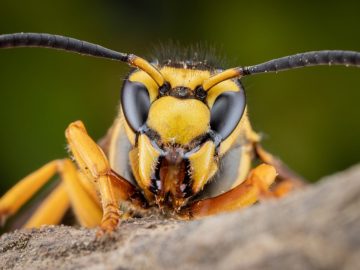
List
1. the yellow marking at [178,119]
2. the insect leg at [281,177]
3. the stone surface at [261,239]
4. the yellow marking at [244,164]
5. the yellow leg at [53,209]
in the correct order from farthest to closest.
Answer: the yellow leg at [53,209] → the insect leg at [281,177] → the yellow marking at [244,164] → the yellow marking at [178,119] → the stone surface at [261,239]

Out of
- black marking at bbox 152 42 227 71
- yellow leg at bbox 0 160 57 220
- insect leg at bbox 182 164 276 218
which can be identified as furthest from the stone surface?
yellow leg at bbox 0 160 57 220

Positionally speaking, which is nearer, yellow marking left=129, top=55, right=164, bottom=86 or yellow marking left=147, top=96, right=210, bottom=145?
yellow marking left=147, top=96, right=210, bottom=145

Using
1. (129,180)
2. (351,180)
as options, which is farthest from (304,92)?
(351,180)

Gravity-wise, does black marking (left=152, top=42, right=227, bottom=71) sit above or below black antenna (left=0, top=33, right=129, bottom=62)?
below

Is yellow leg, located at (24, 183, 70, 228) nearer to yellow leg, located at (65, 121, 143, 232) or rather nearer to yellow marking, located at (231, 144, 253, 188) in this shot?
yellow marking, located at (231, 144, 253, 188)

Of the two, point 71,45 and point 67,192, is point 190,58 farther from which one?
point 67,192

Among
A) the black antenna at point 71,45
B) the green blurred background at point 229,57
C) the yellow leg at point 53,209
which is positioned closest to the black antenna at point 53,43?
the black antenna at point 71,45

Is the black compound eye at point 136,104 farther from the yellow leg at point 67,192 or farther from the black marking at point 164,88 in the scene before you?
the yellow leg at point 67,192
